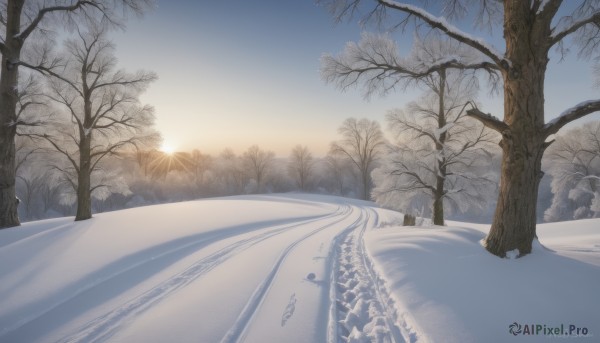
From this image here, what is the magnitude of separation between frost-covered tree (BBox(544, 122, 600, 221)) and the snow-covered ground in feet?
65.9

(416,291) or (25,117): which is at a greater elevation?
(25,117)

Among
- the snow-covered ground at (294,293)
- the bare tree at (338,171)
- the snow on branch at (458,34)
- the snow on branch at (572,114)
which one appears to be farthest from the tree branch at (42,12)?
the bare tree at (338,171)

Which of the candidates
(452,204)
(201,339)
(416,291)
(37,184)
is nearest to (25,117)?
(201,339)

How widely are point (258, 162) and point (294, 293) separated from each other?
50003 millimetres

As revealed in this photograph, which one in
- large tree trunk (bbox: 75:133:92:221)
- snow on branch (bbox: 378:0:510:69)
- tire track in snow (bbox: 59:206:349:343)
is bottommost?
tire track in snow (bbox: 59:206:349:343)

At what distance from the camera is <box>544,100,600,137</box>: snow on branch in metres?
3.45

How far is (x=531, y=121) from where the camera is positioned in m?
3.80

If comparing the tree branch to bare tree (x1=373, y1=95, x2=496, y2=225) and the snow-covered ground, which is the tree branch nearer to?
the snow-covered ground

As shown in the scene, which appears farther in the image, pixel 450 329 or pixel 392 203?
pixel 392 203

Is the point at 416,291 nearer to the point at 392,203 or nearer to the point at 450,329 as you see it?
the point at 450,329

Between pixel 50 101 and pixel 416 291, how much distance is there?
1441 centimetres

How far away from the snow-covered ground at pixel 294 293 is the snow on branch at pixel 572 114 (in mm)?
2015

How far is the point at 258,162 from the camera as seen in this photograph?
5291 cm

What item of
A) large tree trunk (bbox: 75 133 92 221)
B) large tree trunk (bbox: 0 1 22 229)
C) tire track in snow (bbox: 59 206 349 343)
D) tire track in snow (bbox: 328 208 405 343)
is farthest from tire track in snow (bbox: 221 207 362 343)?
large tree trunk (bbox: 75 133 92 221)
